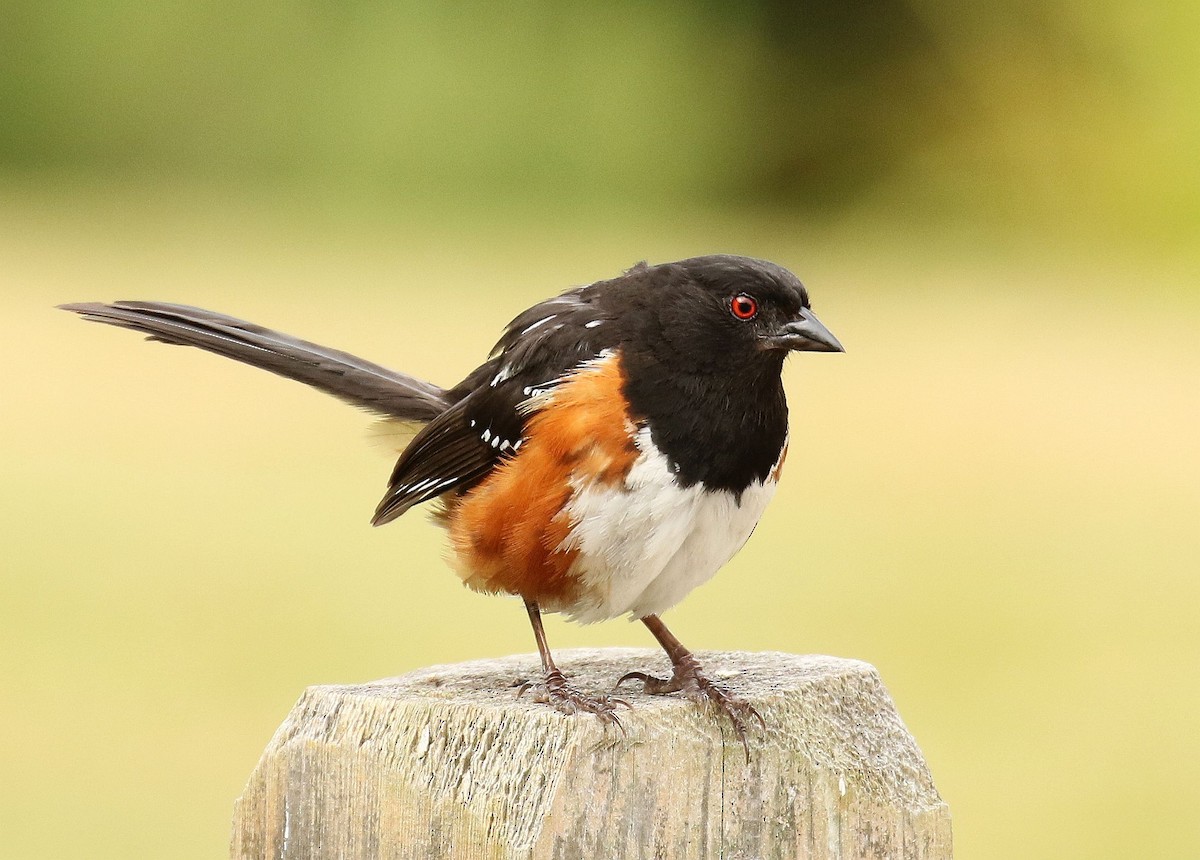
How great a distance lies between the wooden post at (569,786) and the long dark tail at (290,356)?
38.9 inches

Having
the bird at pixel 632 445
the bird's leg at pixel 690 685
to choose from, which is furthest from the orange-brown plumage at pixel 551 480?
the bird's leg at pixel 690 685

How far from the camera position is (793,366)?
9.26m

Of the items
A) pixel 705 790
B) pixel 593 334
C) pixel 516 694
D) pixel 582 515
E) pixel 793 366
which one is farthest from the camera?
pixel 793 366

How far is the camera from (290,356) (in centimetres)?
265

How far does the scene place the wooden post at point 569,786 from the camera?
4.88ft

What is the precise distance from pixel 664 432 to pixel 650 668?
0.37 metres

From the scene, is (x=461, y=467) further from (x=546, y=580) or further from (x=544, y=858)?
(x=544, y=858)

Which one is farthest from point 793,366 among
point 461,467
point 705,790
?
point 705,790

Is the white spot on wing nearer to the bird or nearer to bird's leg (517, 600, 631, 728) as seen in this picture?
the bird

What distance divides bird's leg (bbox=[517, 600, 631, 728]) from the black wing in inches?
12.0

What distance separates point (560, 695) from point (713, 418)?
56 cm

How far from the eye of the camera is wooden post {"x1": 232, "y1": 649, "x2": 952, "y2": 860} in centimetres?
149

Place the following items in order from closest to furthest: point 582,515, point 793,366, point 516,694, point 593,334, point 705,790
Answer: point 705,790, point 516,694, point 582,515, point 593,334, point 793,366

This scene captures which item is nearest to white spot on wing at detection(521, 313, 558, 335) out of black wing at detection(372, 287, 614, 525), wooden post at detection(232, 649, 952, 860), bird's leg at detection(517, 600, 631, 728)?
black wing at detection(372, 287, 614, 525)
